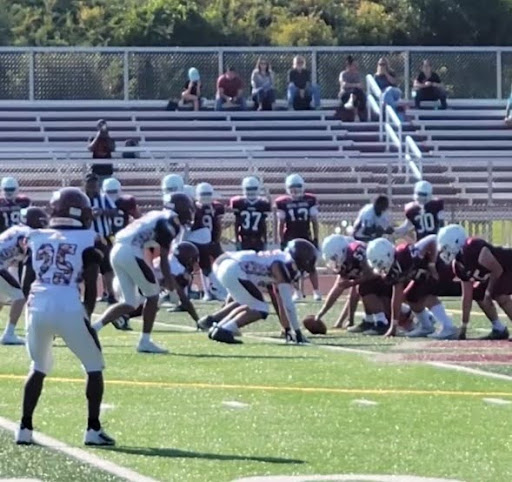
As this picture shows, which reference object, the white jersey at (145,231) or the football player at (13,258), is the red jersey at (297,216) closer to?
the football player at (13,258)

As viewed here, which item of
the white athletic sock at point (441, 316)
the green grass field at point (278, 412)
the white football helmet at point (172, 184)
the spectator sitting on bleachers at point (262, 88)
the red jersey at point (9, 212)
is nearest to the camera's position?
the green grass field at point (278, 412)

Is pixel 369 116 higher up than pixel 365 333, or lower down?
higher up

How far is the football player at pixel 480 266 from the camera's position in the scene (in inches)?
608

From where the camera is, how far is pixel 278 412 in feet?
35.3

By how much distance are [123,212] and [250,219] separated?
163 cm

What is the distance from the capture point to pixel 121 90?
29578 mm

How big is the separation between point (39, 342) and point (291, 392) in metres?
2.62

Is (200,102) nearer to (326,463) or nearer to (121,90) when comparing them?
(121,90)

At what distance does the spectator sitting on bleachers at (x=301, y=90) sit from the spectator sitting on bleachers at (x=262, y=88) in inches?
12.8

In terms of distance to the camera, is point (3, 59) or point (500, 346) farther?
point (3, 59)

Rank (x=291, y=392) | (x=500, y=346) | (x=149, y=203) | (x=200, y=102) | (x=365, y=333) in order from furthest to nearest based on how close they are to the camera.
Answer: (x=200, y=102) → (x=149, y=203) → (x=365, y=333) → (x=500, y=346) → (x=291, y=392)

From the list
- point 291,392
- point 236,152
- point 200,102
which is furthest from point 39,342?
point 200,102

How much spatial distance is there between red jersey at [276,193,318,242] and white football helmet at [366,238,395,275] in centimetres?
552

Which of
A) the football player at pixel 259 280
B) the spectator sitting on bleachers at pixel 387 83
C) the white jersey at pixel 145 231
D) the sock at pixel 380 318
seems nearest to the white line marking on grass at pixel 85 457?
Result: the white jersey at pixel 145 231
